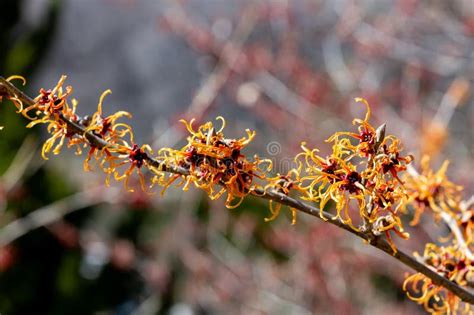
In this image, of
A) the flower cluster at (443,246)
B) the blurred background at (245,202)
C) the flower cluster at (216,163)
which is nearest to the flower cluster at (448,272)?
the flower cluster at (443,246)

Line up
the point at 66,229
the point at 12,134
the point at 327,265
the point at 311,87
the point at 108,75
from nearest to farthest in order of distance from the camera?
the point at 327,265, the point at 66,229, the point at 311,87, the point at 12,134, the point at 108,75

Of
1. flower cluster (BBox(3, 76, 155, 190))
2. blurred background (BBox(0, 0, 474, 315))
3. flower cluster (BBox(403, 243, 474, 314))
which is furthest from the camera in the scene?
blurred background (BBox(0, 0, 474, 315))

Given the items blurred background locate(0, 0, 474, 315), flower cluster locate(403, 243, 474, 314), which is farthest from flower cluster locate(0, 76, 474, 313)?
blurred background locate(0, 0, 474, 315)

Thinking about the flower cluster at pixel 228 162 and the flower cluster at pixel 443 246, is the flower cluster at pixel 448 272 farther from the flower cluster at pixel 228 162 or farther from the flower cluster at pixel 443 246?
the flower cluster at pixel 228 162

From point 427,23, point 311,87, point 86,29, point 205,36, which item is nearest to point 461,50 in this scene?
point 427,23

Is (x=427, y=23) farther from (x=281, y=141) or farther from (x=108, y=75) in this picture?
(x=108, y=75)

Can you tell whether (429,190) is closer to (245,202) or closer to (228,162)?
(228,162)

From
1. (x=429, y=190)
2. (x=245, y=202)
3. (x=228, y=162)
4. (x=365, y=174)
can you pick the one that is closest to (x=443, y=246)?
(x=429, y=190)

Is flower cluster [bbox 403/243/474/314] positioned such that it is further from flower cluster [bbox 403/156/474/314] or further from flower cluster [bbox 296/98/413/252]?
flower cluster [bbox 296/98/413/252]

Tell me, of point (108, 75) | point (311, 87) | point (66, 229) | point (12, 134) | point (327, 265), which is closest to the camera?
point (327, 265)
